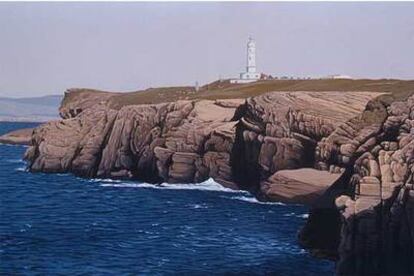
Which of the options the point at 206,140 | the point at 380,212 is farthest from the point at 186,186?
the point at 380,212

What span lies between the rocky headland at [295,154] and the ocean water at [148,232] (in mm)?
3235

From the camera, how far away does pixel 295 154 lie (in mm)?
83312

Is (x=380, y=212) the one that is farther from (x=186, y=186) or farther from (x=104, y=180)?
(x=104, y=180)

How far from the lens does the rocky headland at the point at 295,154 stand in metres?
40.7

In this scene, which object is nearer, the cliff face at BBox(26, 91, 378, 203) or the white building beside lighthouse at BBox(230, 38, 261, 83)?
the cliff face at BBox(26, 91, 378, 203)

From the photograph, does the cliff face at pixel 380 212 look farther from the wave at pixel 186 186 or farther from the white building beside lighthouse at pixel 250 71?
the white building beside lighthouse at pixel 250 71

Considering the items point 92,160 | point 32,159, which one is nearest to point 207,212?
point 92,160

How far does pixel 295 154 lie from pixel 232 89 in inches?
3263

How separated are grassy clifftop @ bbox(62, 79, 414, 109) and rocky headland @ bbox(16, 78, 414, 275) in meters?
2.49

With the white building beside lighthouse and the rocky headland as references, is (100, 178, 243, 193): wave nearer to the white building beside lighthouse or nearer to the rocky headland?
the rocky headland

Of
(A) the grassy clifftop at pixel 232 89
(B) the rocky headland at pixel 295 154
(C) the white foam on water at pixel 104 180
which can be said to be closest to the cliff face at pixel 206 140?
(B) the rocky headland at pixel 295 154

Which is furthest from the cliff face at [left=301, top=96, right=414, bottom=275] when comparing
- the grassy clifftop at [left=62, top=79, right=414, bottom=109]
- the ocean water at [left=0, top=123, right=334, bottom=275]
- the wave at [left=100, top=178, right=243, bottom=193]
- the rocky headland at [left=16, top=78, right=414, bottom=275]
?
the grassy clifftop at [left=62, top=79, right=414, bottom=109]

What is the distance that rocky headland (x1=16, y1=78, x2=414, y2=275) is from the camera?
133ft

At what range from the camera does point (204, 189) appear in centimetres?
9044
